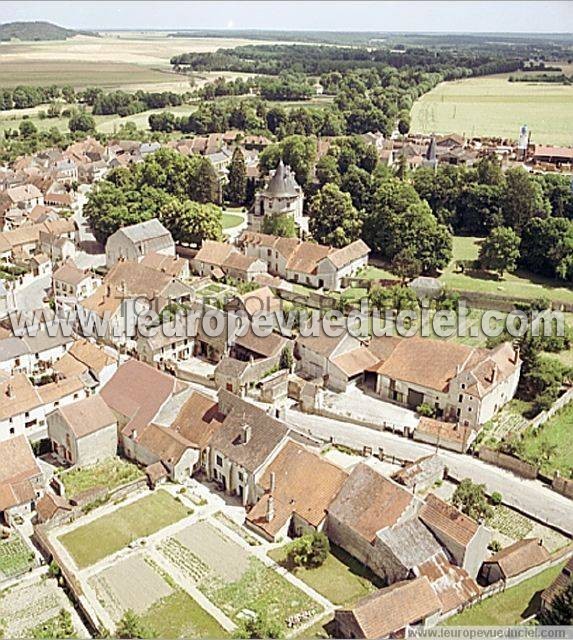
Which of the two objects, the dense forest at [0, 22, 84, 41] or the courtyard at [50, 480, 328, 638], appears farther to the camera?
the dense forest at [0, 22, 84, 41]

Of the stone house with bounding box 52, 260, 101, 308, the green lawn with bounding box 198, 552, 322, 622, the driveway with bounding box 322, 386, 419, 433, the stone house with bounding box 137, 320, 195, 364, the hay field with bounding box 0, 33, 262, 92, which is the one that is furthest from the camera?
the hay field with bounding box 0, 33, 262, 92

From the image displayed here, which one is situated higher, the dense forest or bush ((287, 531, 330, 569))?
the dense forest

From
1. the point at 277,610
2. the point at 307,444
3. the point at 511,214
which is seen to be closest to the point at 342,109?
the point at 511,214

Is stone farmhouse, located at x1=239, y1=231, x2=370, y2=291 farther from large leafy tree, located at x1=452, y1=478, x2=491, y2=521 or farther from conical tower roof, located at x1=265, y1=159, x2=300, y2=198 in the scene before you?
large leafy tree, located at x1=452, y1=478, x2=491, y2=521

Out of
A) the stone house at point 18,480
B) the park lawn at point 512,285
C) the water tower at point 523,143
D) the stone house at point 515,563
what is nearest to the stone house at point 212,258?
the park lawn at point 512,285

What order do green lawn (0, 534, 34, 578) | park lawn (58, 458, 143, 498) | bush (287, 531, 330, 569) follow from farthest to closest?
park lawn (58, 458, 143, 498) < bush (287, 531, 330, 569) < green lawn (0, 534, 34, 578)

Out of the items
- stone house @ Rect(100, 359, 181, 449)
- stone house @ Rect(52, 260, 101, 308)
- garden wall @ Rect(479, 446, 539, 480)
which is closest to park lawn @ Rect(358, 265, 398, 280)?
stone house @ Rect(52, 260, 101, 308)

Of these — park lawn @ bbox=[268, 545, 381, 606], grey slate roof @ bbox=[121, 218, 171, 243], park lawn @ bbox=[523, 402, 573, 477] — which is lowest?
park lawn @ bbox=[268, 545, 381, 606]

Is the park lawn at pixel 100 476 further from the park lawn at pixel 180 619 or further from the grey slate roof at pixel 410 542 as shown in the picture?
the grey slate roof at pixel 410 542

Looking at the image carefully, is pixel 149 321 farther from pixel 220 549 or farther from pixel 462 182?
pixel 462 182
